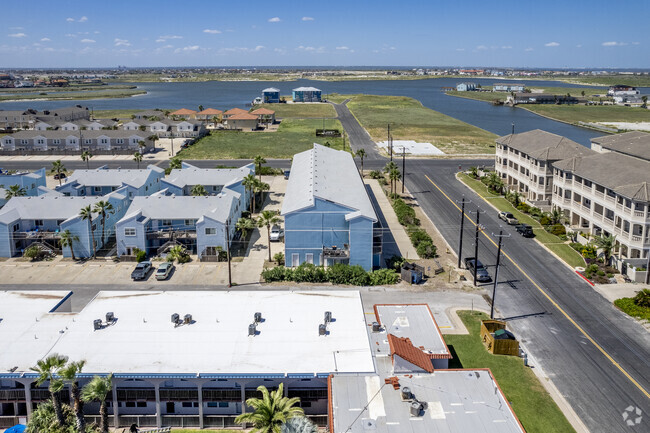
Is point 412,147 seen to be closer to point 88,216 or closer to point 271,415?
point 88,216

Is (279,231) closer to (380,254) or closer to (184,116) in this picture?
(380,254)

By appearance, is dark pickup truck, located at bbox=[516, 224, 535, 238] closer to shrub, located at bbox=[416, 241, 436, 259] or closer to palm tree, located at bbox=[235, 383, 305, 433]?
shrub, located at bbox=[416, 241, 436, 259]

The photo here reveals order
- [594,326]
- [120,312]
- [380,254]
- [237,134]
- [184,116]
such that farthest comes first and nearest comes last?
[184,116]
[237,134]
[380,254]
[594,326]
[120,312]

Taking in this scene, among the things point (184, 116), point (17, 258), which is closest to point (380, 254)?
point (17, 258)

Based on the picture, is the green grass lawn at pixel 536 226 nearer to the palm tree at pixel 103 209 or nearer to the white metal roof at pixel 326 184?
the white metal roof at pixel 326 184

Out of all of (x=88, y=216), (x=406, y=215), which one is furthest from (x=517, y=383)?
(x=88, y=216)
